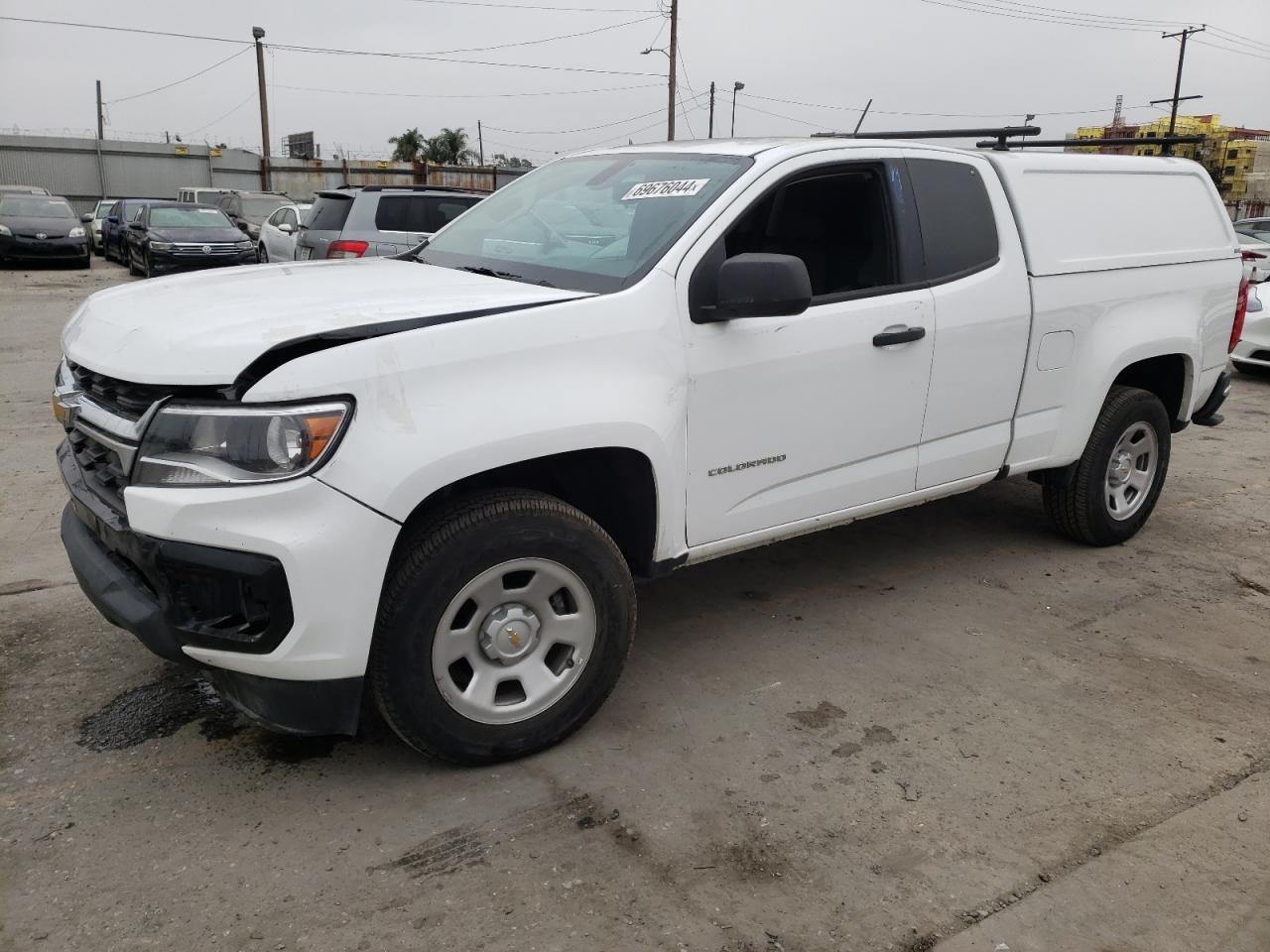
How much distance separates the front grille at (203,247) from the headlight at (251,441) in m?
16.8

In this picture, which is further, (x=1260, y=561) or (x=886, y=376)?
(x=1260, y=561)

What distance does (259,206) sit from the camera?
76.9 ft

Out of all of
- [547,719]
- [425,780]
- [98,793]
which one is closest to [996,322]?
[547,719]

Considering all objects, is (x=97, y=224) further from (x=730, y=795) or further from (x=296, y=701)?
(x=730, y=795)

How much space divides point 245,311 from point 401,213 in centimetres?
888

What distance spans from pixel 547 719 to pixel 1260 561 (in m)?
3.91

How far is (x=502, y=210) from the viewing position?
13.8 ft

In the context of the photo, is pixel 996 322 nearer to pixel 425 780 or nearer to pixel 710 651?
pixel 710 651

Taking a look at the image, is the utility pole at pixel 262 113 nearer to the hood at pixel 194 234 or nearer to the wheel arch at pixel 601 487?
the hood at pixel 194 234

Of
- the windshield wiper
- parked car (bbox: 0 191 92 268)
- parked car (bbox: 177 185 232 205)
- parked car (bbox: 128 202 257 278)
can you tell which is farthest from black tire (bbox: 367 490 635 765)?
parked car (bbox: 177 185 232 205)

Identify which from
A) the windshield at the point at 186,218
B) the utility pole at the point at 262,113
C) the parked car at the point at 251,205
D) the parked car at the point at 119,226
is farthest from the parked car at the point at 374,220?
the utility pole at the point at 262,113

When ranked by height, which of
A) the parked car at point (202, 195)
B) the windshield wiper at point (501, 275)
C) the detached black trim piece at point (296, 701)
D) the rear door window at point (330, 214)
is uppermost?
the parked car at point (202, 195)

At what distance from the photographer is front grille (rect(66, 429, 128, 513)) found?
283 cm

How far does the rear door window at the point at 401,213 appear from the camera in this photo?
11.2 meters
